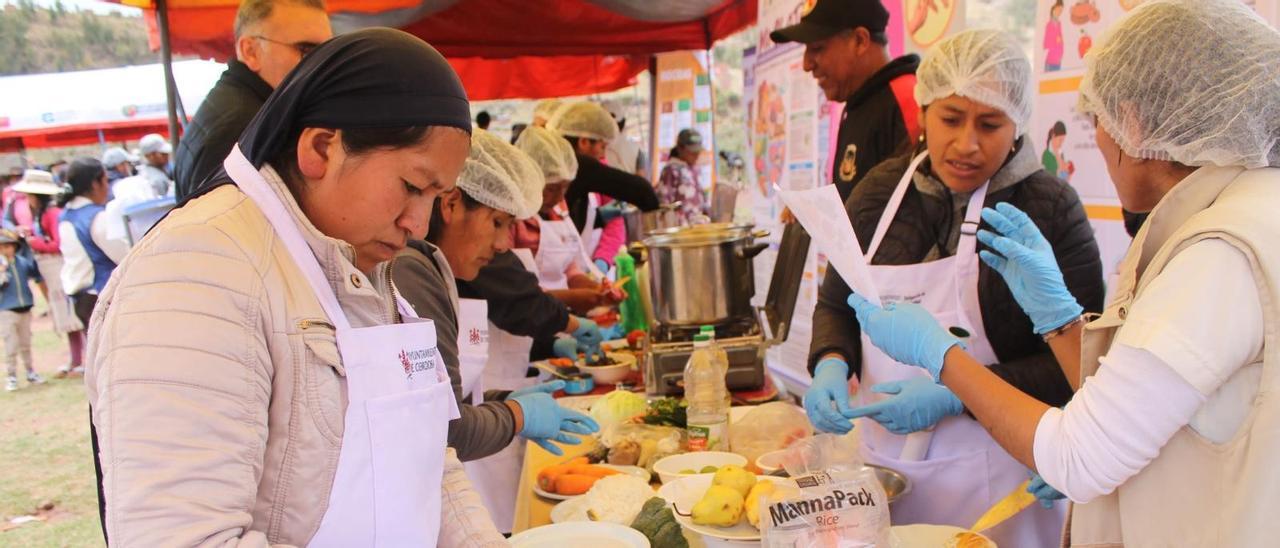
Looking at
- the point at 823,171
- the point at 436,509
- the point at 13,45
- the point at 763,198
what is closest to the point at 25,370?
the point at 13,45

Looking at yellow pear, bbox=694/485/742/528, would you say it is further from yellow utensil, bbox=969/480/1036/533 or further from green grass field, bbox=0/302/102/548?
green grass field, bbox=0/302/102/548

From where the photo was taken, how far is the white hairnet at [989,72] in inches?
93.7

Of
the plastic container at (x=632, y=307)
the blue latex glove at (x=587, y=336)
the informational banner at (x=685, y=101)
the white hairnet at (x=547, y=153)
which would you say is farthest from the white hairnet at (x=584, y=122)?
the blue latex glove at (x=587, y=336)

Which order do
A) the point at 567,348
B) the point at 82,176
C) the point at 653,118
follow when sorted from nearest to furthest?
the point at 567,348 < the point at 82,176 < the point at 653,118

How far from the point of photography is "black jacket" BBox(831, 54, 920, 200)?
364 centimetres

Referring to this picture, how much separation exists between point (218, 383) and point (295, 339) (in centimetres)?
13

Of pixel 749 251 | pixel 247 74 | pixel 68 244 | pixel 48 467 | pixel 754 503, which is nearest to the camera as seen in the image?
pixel 754 503

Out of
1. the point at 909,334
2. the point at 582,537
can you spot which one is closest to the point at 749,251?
the point at 909,334

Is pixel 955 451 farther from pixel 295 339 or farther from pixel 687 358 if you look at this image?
pixel 295 339

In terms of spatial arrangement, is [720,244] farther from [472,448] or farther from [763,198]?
[763,198]

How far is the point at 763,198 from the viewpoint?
6.30m

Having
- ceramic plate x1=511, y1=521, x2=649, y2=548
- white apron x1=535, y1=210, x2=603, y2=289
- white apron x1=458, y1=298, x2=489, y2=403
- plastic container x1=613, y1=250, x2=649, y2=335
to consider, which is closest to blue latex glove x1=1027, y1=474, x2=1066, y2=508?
ceramic plate x1=511, y1=521, x2=649, y2=548

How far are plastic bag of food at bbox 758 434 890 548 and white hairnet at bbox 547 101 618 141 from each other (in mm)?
5488

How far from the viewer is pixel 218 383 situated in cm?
104
